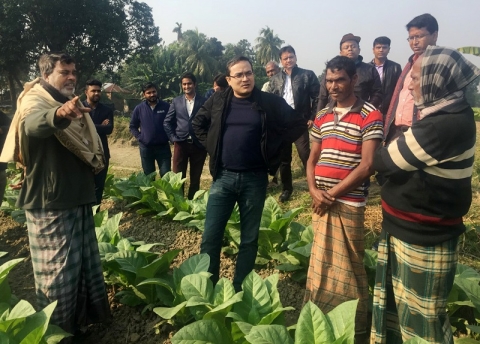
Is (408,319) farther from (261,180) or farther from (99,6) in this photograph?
(99,6)

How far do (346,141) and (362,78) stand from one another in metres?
2.01

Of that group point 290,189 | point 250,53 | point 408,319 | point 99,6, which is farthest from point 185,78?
point 250,53

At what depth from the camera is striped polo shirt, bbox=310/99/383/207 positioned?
2115 mm

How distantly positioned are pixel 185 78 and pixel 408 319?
3.79 metres

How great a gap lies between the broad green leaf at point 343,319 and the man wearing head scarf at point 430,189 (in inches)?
10.0

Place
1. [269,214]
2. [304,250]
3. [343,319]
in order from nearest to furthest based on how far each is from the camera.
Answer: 1. [343,319]
2. [304,250]
3. [269,214]

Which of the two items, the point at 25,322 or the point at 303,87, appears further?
the point at 303,87

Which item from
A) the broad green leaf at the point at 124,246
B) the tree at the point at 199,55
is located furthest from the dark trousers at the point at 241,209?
the tree at the point at 199,55

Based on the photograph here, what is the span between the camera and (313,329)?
1.75 metres

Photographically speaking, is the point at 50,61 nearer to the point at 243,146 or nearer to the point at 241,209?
the point at 243,146

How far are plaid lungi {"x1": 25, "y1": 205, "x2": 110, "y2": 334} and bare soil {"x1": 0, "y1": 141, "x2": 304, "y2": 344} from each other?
272 millimetres

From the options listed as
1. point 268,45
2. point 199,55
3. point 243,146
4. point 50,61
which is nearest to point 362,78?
point 243,146

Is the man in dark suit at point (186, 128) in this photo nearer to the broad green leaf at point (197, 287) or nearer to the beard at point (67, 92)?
the beard at point (67, 92)

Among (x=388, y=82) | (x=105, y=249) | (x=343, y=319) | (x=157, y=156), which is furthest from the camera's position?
(x=157, y=156)
